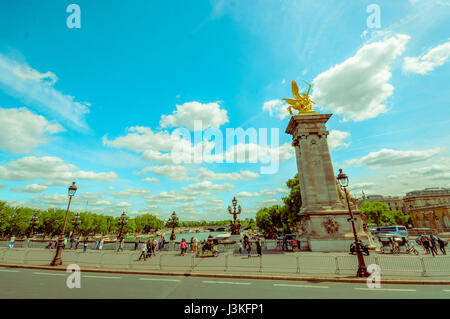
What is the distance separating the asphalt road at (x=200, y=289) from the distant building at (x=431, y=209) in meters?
62.2

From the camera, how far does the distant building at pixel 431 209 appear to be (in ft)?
204

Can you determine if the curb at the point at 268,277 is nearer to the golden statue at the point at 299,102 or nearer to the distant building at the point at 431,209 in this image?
the golden statue at the point at 299,102

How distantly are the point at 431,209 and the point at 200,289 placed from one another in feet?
300

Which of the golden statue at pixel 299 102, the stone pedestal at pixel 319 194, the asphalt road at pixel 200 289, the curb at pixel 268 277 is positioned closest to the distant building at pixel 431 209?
the stone pedestal at pixel 319 194

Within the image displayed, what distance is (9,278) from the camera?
11102mm

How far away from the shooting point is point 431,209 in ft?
219

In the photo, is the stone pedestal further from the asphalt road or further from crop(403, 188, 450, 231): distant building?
crop(403, 188, 450, 231): distant building

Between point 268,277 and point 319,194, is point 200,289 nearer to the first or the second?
point 268,277

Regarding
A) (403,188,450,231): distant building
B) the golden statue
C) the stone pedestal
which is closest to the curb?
the stone pedestal

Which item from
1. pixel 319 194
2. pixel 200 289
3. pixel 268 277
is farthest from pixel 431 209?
pixel 200 289

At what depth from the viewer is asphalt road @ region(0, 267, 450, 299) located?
8031 millimetres

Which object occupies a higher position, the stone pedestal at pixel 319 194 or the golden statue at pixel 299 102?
the golden statue at pixel 299 102
